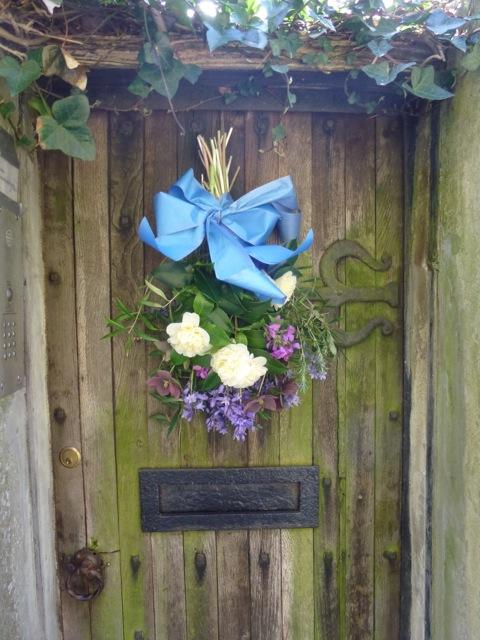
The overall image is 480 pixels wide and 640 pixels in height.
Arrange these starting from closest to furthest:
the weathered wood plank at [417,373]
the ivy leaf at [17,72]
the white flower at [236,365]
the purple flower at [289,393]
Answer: the ivy leaf at [17,72]
the white flower at [236,365]
the purple flower at [289,393]
the weathered wood plank at [417,373]

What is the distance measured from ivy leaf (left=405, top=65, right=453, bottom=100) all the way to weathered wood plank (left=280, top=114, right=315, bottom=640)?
337 mm

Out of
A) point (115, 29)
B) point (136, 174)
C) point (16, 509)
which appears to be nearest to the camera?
point (115, 29)

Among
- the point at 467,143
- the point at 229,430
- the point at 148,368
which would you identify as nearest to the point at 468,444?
the point at 229,430

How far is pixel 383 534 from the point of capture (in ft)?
4.98

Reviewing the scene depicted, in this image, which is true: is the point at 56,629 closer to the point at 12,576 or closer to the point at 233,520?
the point at 12,576

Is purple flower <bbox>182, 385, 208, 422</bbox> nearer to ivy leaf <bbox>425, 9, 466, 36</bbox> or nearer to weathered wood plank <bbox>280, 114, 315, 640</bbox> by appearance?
weathered wood plank <bbox>280, 114, 315, 640</bbox>

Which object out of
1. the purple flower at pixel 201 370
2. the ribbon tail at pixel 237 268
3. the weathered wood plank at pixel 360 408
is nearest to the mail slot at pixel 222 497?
the weathered wood plank at pixel 360 408

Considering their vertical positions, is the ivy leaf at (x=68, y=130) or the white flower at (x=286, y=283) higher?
the ivy leaf at (x=68, y=130)

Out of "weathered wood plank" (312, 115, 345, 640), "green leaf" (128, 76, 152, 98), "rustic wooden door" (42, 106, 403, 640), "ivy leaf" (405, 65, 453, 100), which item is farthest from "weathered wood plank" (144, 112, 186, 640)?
"ivy leaf" (405, 65, 453, 100)

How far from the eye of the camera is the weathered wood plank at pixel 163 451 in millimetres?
1415

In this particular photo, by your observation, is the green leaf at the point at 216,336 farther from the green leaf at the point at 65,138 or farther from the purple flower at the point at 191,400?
the green leaf at the point at 65,138

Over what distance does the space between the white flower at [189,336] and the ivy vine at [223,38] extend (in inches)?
17.9

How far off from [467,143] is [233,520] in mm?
1267

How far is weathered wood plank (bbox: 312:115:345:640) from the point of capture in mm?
1438
